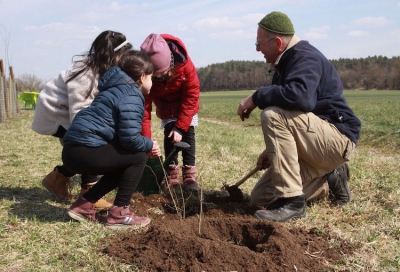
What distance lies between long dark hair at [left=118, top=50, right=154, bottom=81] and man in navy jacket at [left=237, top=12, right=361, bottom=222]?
0.82m

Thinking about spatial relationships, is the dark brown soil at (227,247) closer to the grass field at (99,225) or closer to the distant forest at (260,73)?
the grass field at (99,225)

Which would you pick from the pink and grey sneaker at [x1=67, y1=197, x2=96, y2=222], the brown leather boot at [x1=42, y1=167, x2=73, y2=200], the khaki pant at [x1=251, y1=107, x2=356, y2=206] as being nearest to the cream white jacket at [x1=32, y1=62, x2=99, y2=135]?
the brown leather boot at [x1=42, y1=167, x2=73, y2=200]

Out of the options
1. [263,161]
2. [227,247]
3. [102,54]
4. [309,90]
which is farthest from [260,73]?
[227,247]

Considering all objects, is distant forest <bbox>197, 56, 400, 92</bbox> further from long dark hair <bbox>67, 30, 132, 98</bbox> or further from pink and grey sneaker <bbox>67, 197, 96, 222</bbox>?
pink and grey sneaker <bbox>67, 197, 96, 222</bbox>

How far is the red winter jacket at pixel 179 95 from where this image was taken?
4.18m

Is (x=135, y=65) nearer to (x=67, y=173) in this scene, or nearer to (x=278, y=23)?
(x=278, y=23)

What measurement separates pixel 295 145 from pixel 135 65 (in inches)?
53.1

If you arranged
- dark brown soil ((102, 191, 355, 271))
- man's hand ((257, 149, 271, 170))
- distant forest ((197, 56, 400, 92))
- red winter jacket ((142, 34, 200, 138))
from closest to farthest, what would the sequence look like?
dark brown soil ((102, 191, 355, 271)), man's hand ((257, 149, 271, 170)), red winter jacket ((142, 34, 200, 138)), distant forest ((197, 56, 400, 92))

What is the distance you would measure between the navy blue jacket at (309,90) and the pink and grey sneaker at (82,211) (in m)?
1.51

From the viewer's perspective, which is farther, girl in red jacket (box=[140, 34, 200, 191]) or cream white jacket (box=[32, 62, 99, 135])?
girl in red jacket (box=[140, 34, 200, 191])

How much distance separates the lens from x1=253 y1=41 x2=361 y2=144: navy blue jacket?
323 centimetres

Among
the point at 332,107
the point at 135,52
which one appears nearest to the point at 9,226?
the point at 135,52

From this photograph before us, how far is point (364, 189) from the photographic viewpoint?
438 cm

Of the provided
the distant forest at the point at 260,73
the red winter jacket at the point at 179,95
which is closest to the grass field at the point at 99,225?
the red winter jacket at the point at 179,95
